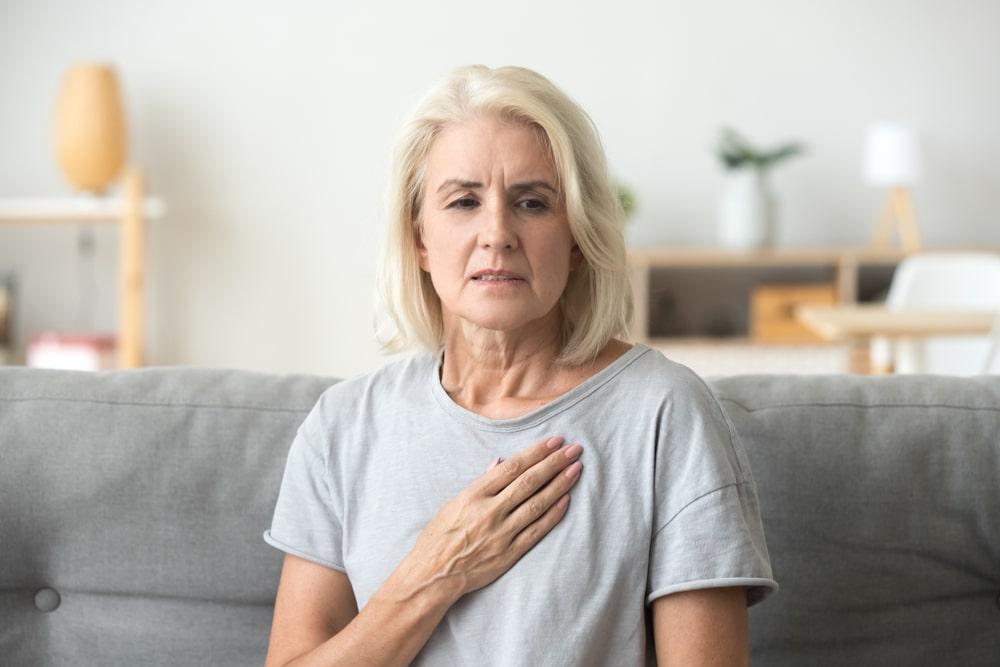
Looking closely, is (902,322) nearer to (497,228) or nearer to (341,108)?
(497,228)

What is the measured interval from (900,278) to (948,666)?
8.81 ft

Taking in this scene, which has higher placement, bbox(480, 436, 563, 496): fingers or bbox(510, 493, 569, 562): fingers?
bbox(480, 436, 563, 496): fingers

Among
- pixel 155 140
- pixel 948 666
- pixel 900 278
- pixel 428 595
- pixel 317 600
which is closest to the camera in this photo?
pixel 428 595

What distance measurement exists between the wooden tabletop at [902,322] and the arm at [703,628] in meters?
2.02

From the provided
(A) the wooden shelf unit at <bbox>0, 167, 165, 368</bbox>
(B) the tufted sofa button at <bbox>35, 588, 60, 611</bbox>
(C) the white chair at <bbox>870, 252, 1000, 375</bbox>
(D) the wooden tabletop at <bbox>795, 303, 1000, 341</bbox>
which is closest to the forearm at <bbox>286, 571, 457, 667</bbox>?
(B) the tufted sofa button at <bbox>35, 588, 60, 611</bbox>

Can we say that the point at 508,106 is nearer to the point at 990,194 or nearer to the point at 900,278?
the point at 900,278

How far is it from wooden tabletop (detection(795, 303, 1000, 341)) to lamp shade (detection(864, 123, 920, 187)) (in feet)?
5.40

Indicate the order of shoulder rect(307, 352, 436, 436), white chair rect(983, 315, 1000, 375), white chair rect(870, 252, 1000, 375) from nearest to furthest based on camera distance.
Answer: shoulder rect(307, 352, 436, 436) < white chair rect(983, 315, 1000, 375) < white chair rect(870, 252, 1000, 375)

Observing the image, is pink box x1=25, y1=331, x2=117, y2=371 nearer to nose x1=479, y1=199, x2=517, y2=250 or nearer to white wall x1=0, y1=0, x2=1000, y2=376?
white wall x1=0, y1=0, x2=1000, y2=376

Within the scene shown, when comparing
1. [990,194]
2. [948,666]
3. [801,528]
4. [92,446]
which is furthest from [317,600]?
[990,194]

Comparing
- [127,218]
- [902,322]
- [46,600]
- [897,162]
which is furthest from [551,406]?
[897,162]

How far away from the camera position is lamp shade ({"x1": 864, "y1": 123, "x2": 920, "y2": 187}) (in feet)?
16.1

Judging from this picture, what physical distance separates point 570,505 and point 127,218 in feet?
12.4

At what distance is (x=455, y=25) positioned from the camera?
5.14m
